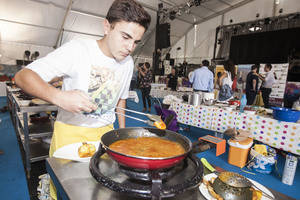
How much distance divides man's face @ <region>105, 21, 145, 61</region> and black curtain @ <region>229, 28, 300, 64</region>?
10753 mm

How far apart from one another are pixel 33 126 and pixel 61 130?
2106mm

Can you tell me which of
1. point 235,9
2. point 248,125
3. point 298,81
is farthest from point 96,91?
point 235,9

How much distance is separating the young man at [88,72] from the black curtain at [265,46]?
10.8 metres

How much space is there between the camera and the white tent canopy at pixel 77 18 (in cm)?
895

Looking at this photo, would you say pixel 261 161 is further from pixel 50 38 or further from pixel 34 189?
pixel 50 38

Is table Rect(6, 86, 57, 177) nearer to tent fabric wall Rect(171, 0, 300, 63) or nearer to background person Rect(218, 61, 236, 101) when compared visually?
background person Rect(218, 61, 236, 101)

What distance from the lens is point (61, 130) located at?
1.15 metres

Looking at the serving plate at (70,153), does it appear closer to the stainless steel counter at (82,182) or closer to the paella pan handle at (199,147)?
the stainless steel counter at (82,182)

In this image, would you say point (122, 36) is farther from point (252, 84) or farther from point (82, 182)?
point (252, 84)

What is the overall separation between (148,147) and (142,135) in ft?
0.44

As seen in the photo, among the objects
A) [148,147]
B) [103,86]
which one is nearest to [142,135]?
[148,147]

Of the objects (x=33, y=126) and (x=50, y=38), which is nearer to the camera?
(x=33, y=126)

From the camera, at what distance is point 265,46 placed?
9672 millimetres

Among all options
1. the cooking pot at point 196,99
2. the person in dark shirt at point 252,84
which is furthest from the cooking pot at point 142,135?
the person in dark shirt at point 252,84
